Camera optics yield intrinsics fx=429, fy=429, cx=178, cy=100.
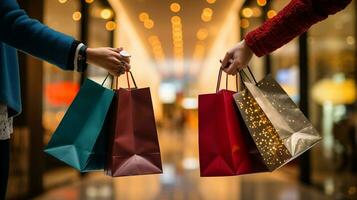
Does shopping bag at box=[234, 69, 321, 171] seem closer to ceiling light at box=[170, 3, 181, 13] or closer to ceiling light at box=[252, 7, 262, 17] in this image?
ceiling light at box=[170, 3, 181, 13]

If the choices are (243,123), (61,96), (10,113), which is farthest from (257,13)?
(10,113)

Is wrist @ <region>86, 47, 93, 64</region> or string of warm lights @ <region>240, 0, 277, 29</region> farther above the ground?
string of warm lights @ <region>240, 0, 277, 29</region>

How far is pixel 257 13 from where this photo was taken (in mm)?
5574

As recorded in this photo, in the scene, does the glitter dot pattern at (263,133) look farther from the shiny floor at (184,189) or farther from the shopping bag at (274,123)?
the shiny floor at (184,189)

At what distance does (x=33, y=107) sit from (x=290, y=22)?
12.7 ft

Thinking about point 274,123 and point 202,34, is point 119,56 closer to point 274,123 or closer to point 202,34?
point 274,123

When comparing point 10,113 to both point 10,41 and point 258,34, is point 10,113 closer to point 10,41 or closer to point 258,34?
point 10,41

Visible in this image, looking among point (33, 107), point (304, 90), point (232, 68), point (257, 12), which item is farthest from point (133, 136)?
point (304, 90)

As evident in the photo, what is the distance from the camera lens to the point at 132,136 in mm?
1542

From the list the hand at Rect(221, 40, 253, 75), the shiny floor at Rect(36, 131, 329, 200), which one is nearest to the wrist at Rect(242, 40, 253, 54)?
the hand at Rect(221, 40, 253, 75)

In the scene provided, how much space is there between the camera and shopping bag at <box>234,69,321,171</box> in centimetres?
155

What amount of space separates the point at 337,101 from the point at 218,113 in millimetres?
4671

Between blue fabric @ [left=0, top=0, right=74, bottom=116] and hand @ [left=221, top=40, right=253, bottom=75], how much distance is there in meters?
0.57

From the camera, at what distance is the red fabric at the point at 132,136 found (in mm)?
1518
